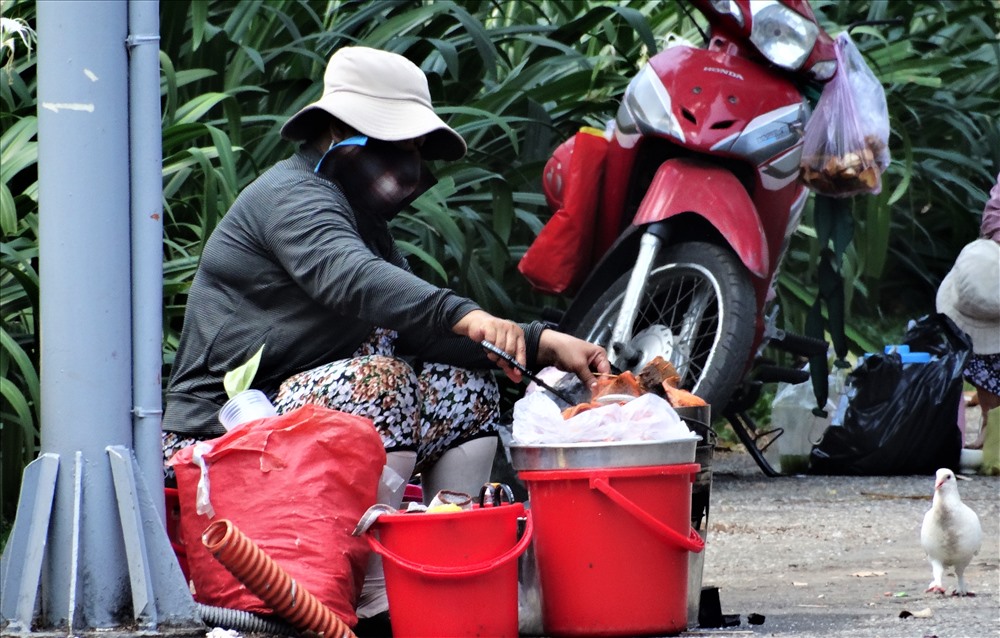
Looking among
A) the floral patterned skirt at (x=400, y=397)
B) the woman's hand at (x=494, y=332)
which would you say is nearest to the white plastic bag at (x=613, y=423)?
the woman's hand at (x=494, y=332)

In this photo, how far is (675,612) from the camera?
8.29 feet

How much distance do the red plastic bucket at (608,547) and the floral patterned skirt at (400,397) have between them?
0.28 meters

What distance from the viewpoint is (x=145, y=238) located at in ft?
7.87

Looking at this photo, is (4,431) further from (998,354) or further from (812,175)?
(998,354)

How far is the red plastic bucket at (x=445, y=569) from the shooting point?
7.61 ft

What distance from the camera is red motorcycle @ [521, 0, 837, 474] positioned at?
420 centimetres

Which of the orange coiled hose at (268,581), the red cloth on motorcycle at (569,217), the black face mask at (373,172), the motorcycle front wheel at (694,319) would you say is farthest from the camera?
the red cloth on motorcycle at (569,217)

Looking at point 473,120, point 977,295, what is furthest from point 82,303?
point 977,295

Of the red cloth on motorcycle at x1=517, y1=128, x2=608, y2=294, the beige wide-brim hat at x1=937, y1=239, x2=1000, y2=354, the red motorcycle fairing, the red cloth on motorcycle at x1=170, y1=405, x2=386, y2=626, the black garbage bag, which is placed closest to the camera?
the red cloth on motorcycle at x1=170, y1=405, x2=386, y2=626

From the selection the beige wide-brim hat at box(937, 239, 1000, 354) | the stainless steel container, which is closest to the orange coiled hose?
the stainless steel container

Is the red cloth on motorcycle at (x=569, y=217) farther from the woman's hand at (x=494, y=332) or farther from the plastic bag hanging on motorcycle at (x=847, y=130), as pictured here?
the woman's hand at (x=494, y=332)

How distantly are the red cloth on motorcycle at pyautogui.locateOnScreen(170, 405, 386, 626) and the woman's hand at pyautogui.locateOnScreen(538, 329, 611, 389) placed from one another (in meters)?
0.35

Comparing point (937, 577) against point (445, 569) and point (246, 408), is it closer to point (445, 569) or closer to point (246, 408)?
point (445, 569)

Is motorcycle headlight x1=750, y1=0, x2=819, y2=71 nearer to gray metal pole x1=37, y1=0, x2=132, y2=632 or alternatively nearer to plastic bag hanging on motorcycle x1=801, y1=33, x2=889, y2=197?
plastic bag hanging on motorcycle x1=801, y1=33, x2=889, y2=197
